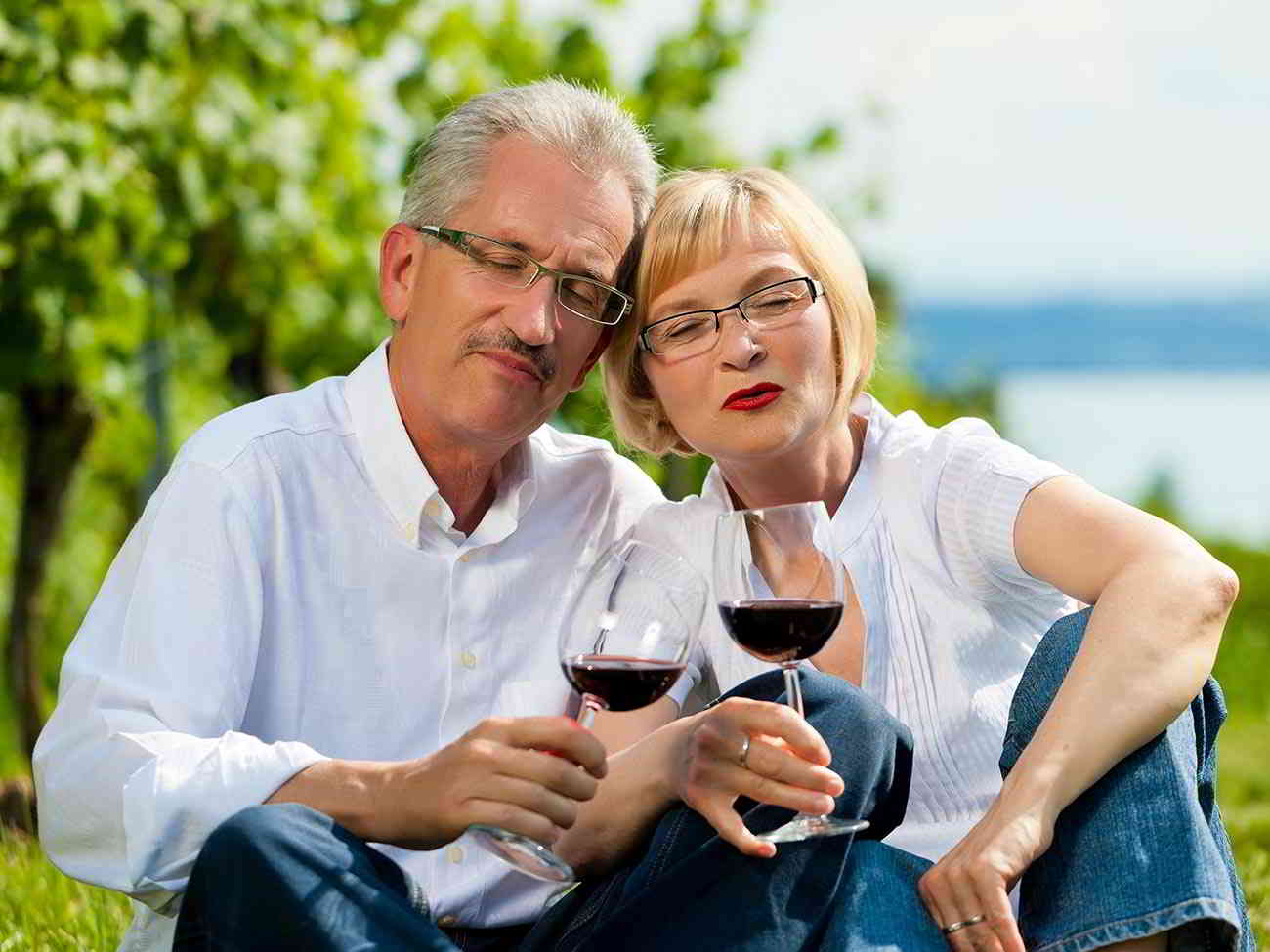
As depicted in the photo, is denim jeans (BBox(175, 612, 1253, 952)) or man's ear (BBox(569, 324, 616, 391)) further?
man's ear (BBox(569, 324, 616, 391))

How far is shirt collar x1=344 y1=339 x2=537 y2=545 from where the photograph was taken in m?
3.41

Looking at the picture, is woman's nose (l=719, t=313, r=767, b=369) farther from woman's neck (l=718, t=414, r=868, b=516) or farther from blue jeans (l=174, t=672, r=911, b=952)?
blue jeans (l=174, t=672, r=911, b=952)

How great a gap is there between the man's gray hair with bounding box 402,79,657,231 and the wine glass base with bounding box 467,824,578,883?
1.53 meters

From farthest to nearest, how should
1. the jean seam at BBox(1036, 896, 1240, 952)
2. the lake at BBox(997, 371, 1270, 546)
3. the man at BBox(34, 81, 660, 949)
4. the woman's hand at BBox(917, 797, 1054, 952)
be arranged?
the lake at BBox(997, 371, 1270, 546)
the man at BBox(34, 81, 660, 949)
the woman's hand at BBox(917, 797, 1054, 952)
the jean seam at BBox(1036, 896, 1240, 952)

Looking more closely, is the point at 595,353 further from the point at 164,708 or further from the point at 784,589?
the point at 164,708

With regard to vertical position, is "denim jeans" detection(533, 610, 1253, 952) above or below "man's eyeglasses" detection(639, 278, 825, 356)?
below

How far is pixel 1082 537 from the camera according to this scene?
3082 millimetres

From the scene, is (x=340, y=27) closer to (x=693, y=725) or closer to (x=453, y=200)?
(x=453, y=200)

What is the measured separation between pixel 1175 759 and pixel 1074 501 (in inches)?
22.1

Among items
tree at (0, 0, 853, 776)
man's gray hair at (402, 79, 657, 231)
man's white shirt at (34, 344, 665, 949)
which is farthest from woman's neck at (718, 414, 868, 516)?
tree at (0, 0, 853, 776)

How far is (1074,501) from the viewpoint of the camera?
10.3ft

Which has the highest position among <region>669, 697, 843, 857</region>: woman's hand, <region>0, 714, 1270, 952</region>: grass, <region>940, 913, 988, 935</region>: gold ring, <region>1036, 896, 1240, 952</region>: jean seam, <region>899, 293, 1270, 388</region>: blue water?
<region>669, 697, 843, 857</region>: woman's hand

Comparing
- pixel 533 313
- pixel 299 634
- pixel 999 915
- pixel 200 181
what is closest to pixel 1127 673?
pixel 999 915

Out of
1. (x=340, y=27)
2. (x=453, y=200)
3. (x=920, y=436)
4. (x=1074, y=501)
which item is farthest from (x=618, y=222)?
Result: (x=340, y=27)
